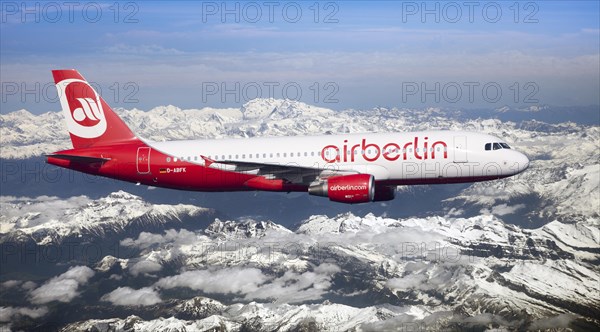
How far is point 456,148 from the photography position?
186 feet

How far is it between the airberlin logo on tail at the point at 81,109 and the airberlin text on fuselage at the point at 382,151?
29418 millimetres

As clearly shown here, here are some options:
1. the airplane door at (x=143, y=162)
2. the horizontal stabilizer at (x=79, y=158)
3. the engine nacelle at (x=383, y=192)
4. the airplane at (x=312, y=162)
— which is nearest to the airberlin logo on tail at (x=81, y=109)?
the airplane at (x=312, y=162)

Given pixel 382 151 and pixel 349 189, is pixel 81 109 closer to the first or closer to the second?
pixel 349 189

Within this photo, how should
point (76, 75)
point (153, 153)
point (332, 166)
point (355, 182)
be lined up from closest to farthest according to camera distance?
1. point (355, 182)
2. point (332, 166)
3. point (153, 153)
4. point (76, 75)

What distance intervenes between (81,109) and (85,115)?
0.99 m

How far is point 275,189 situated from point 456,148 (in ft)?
62.3

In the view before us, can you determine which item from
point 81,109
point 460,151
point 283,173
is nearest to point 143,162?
point 81,109

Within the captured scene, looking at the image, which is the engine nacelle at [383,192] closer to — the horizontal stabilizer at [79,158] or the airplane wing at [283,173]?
the airplane wing at [283,173]

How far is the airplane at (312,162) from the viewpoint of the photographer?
5650 centimetres

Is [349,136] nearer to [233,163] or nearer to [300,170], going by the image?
[300,170]

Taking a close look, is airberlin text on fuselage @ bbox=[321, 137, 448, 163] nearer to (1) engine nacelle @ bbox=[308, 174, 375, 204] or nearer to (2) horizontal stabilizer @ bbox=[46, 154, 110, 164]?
(1) engine nacelle @ bbox=[308, 174, 375, 204]

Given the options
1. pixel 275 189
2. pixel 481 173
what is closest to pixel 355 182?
pixel 275 189

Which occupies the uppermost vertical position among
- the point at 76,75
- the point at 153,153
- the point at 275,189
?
the point at 76,75

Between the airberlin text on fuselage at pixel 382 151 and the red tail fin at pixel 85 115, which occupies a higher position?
the red tail fin at pixel 85 115
